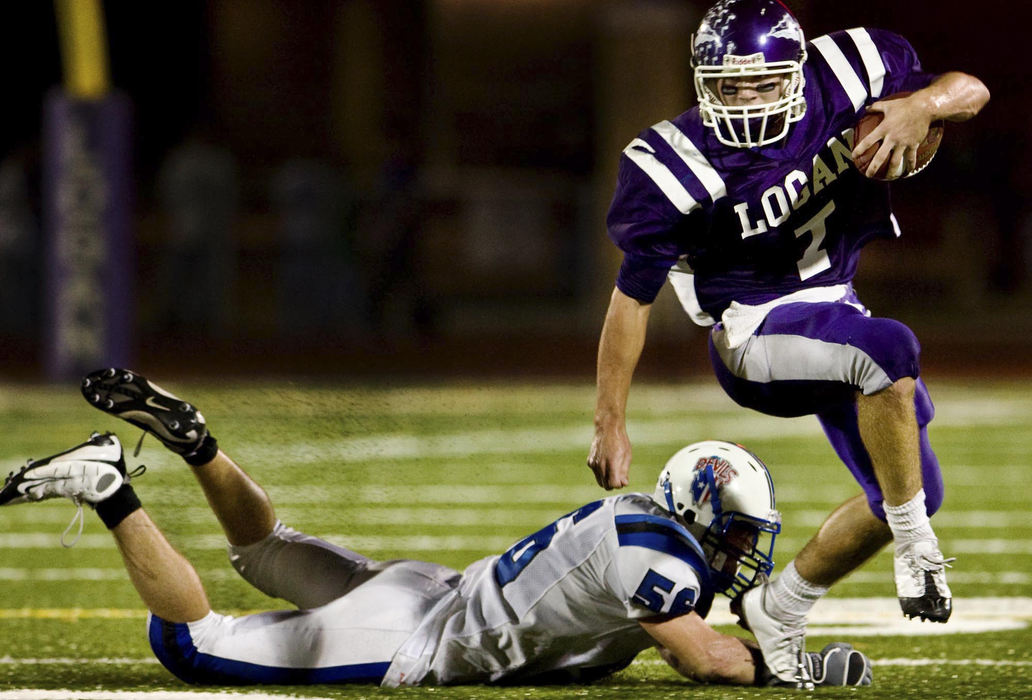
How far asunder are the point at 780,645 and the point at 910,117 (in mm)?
1106

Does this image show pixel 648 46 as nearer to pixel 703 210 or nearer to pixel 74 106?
pixel 74 106

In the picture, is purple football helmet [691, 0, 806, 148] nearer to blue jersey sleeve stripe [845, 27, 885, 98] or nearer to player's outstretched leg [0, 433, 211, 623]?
blue jersey sleeve stripe [845, 27, 885, 98]

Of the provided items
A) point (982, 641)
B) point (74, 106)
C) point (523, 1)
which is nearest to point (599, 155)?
point (523, 1)

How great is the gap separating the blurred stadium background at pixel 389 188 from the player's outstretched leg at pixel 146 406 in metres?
6.19

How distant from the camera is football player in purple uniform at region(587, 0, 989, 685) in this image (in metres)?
3.47

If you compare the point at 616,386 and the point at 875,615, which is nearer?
the point at 616,386

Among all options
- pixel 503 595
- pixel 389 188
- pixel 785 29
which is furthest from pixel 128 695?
pixel 389 188

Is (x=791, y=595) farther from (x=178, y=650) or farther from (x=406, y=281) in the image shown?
(x=406, y=281)

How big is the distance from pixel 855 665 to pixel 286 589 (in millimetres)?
1254


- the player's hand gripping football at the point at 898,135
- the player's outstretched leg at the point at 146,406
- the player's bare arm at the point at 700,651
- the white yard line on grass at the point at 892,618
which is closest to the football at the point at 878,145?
the player's hand gripping football at the point at 898,135

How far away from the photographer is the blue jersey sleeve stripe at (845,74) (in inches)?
148

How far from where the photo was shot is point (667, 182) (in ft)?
11.9

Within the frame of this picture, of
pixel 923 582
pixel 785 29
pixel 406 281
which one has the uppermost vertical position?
pixel 785 29

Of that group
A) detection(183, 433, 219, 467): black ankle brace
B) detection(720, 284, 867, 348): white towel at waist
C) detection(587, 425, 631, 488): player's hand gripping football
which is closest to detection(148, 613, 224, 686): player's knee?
detection(183, 433, 219, 467): black ankle brace
